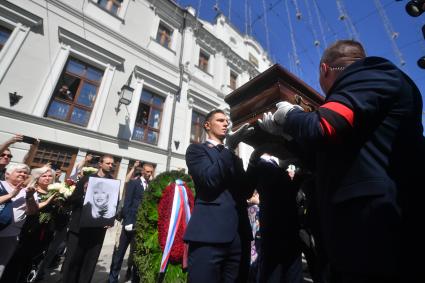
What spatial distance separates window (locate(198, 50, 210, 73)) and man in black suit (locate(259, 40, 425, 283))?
11.8 m

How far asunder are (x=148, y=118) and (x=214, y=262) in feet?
28.4

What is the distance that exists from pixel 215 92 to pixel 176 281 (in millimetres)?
10589

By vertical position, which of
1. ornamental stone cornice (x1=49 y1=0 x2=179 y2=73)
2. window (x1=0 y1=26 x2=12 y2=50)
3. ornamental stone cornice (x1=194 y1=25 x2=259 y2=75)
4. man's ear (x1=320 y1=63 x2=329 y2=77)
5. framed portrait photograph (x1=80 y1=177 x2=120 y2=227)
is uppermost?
ornamental stone cornice (x1=194 y1=25 x2=259 y2=75)

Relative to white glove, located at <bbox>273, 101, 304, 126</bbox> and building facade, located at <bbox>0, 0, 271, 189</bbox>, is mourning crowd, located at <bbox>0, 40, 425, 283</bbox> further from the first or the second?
building facade, located at <bbox>0, 0, 271, 189</bbox>

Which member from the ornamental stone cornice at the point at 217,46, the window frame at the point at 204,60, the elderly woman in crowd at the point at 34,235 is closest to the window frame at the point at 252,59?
the ornamental stone cornice at the point at 217,46

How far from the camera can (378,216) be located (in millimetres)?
754

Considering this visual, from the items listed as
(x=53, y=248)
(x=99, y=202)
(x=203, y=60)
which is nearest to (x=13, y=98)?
(x=53, y=248)

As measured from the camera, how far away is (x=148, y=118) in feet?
30.8

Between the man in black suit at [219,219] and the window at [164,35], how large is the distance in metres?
10.3

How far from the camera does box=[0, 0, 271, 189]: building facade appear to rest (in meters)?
6.43

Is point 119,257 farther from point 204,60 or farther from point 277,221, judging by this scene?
point 204,60

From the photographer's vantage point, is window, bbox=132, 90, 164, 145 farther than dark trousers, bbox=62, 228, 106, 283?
Yes

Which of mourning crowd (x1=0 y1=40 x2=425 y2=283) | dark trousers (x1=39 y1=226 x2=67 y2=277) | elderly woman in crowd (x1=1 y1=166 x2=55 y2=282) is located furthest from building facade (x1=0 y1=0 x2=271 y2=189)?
mourning crowd (x1=0 y1=40 x2=425 y2=283)

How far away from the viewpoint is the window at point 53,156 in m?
6.31
